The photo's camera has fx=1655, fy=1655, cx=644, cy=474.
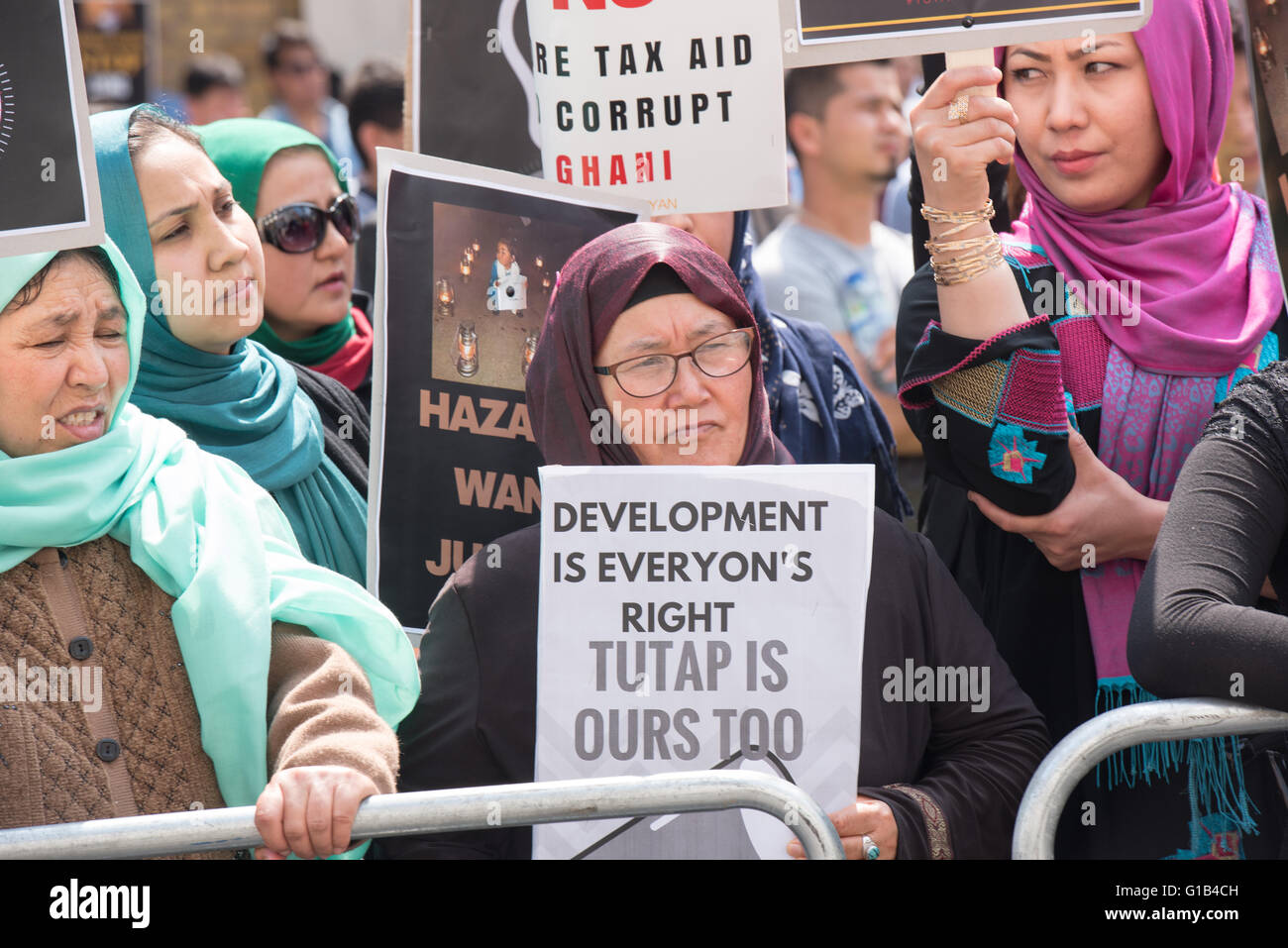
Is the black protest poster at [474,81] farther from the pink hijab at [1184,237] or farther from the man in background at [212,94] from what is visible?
the man in background at [212,94]

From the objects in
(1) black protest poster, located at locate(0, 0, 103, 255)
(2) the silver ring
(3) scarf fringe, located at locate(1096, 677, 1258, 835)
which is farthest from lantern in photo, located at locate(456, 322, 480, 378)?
(3) scarf fringe, located at locate(1096, 677, 1258, 835)

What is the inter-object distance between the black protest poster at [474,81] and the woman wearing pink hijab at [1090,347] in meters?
1.06

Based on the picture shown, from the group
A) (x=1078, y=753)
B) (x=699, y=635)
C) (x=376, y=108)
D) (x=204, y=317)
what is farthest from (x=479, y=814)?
(x=376, y=108)

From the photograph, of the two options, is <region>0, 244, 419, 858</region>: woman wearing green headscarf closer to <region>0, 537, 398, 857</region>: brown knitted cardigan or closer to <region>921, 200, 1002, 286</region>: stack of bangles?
<region>0, 537, 398, 857</region>: brown knitted cardigan

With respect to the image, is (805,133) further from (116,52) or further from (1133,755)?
(116,52)

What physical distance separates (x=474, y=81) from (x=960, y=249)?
1.27m

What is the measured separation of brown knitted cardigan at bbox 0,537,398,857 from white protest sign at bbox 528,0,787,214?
125 centimetres

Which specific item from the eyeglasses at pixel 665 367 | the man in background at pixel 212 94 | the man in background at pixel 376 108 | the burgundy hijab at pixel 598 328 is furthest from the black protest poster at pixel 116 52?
the eyeglasses at pixel 665 367

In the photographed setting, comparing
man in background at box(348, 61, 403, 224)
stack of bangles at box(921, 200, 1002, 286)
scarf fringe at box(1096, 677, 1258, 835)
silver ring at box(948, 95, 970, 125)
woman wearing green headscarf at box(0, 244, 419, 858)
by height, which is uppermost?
man in background at box(348, 61, 403, 224)

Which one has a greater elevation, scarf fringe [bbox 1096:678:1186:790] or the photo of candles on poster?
the photo of candles on poster

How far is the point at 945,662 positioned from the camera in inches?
102

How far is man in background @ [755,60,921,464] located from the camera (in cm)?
533

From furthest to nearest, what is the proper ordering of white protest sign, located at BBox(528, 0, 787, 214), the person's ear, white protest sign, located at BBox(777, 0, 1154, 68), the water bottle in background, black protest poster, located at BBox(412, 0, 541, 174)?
the person's ear < the water bottle in background < black protest poster, located at BBox(412, 0, 541, 174) < white protest sign, located at BBox(528, 0, 787, 214) < white protest sign, located at BBox(777, 0, 1154, 68)
